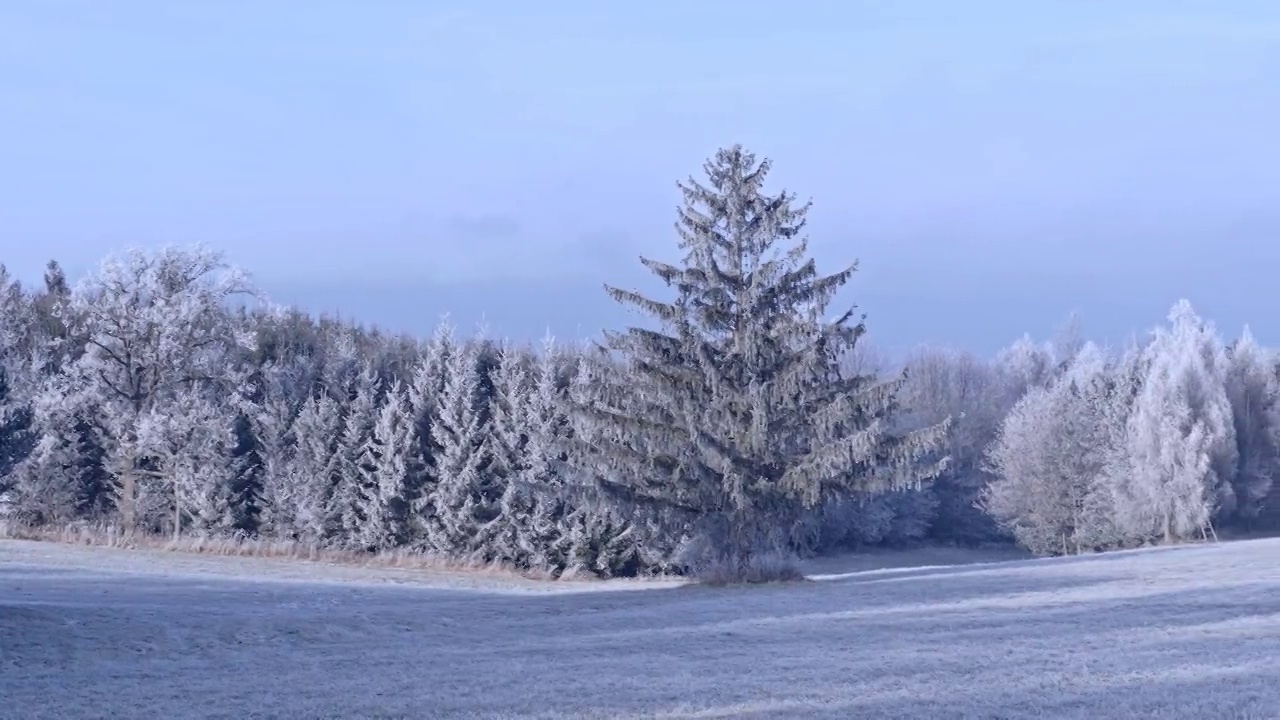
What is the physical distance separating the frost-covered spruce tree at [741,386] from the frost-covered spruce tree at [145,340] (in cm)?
1876

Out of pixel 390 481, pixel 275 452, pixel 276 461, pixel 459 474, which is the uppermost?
pixel 275 452

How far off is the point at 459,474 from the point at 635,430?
1602cm

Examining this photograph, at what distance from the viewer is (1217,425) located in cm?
5694

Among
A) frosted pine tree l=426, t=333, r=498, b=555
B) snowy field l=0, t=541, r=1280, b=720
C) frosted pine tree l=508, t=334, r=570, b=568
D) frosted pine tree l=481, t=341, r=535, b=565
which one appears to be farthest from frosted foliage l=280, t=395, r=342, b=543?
snowy field l=0, t=541, r=1280, b=720

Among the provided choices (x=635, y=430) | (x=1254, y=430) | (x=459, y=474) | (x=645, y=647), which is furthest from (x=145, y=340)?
(x=1254, y=430)

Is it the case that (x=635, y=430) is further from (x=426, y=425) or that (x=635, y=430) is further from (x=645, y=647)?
(x=426, y=425)

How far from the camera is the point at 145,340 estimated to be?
43.1 meters

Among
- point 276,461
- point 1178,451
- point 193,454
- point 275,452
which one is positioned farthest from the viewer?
point 1178,451

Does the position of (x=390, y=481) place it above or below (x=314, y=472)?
below

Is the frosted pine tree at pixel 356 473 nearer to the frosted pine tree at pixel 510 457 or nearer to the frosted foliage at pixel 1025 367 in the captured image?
the frosted pine tree at pixel 510 457

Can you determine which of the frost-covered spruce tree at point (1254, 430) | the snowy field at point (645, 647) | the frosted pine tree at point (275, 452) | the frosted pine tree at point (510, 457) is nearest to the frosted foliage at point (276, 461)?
the frosted pine tree at point (275, 452)

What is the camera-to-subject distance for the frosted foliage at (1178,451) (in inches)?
2179

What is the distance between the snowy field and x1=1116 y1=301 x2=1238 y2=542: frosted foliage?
26.2 m

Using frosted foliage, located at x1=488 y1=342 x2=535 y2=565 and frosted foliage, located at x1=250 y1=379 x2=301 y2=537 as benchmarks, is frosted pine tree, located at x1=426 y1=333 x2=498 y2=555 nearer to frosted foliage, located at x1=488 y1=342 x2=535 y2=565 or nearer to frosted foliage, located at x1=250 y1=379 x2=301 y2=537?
frosted foliage, located at x1=488 y1=342 x2=535 y2=565
